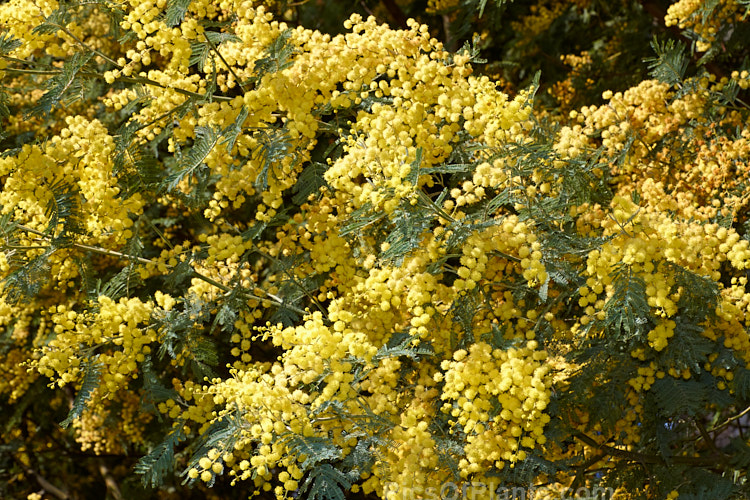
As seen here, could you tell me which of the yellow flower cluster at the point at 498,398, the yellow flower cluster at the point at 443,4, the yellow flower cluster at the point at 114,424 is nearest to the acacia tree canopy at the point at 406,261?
the yellow flower cluster at the point at 498,398

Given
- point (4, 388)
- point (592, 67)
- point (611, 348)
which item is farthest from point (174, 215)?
point (611, 348)

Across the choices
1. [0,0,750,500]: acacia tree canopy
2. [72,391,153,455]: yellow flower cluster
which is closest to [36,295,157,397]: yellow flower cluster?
[0,0,750,500]: acacia tree canopy

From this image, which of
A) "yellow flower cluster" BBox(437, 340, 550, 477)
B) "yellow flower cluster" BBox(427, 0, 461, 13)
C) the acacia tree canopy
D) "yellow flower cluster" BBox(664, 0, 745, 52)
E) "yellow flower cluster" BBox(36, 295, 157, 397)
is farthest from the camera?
"yellow flower cluster" BBox(427, 0, 461, 13)

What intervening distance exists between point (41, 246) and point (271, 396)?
1970 mm

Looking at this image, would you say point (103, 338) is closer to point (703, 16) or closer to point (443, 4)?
point (443, 4)

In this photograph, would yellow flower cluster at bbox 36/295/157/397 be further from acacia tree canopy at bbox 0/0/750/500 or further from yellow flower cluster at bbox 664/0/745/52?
yellow flower cluster at bbox 664/0/745/52

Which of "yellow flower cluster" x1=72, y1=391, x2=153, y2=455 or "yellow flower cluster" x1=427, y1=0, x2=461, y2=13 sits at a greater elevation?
"yellow flower cluster" x1=427, y1=0, x2=461, y2=13

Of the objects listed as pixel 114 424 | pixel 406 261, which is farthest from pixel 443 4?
pixel 114 424

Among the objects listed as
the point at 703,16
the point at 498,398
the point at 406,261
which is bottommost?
the point at 498,398

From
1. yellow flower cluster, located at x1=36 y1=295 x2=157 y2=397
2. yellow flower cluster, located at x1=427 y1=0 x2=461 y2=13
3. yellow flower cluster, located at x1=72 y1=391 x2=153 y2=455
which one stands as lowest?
yellow flower cluster, located at x1=72 y1=391 x2=153 y2=455

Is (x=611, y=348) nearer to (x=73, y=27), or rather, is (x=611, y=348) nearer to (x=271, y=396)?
(x=271, y=396)

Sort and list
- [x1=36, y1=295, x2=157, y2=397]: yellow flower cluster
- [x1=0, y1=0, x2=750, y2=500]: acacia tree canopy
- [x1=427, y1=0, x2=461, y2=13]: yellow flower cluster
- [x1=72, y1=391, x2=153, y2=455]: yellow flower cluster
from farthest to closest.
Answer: [x1=72, y1=391, x2=153, y2=455]: yellow flower cluster, [x1=427, y1=0, x2=461, y2=13]: yellow flower cluster, [x1=36, y1=295, x2=157, y2=397]: yellow flower cluster, [x1=0, y1=0, x2=750, y2=500]: acacia tree canopy

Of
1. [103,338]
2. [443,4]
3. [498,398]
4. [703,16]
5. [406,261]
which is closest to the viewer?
[498,398]

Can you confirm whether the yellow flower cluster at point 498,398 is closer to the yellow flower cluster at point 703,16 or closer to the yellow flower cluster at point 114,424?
the yellow flower cluster at point 703,16
